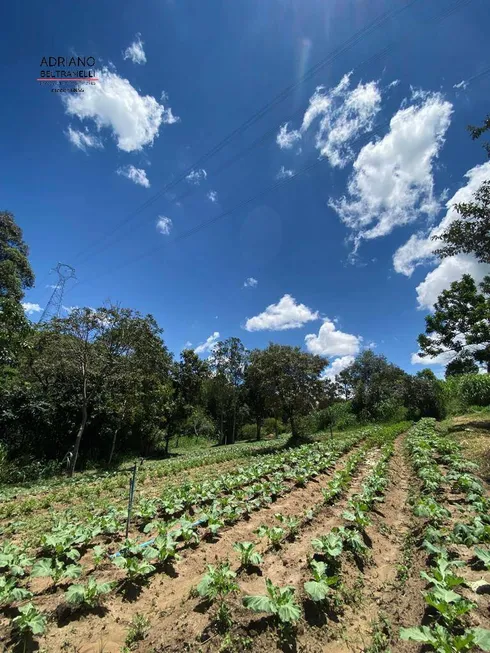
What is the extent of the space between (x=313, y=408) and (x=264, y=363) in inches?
168

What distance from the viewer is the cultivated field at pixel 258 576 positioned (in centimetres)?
298

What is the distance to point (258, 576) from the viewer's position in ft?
13.4

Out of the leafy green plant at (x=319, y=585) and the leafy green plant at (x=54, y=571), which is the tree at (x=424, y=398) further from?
the leafy green plant at (x=54, y=571)

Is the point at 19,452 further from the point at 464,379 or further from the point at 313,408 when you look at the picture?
the point at 464,379

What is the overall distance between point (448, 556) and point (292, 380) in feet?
48.6

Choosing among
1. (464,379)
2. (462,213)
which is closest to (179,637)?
(462,213)

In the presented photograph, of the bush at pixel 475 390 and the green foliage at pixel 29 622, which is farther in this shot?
the bush at pixel 475 390

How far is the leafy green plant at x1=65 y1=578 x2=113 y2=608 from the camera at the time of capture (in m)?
3.25

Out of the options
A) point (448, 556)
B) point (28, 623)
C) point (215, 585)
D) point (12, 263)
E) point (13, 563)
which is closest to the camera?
point (28, 623)

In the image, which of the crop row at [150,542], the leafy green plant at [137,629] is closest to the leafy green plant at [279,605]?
the leafy green plant at [137,629]

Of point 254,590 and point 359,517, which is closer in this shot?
point 254,590

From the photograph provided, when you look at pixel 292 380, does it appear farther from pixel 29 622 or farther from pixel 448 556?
pixel 29 622

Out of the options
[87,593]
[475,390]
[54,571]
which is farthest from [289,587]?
[475,390]

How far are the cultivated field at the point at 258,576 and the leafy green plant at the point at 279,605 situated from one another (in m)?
0.01
